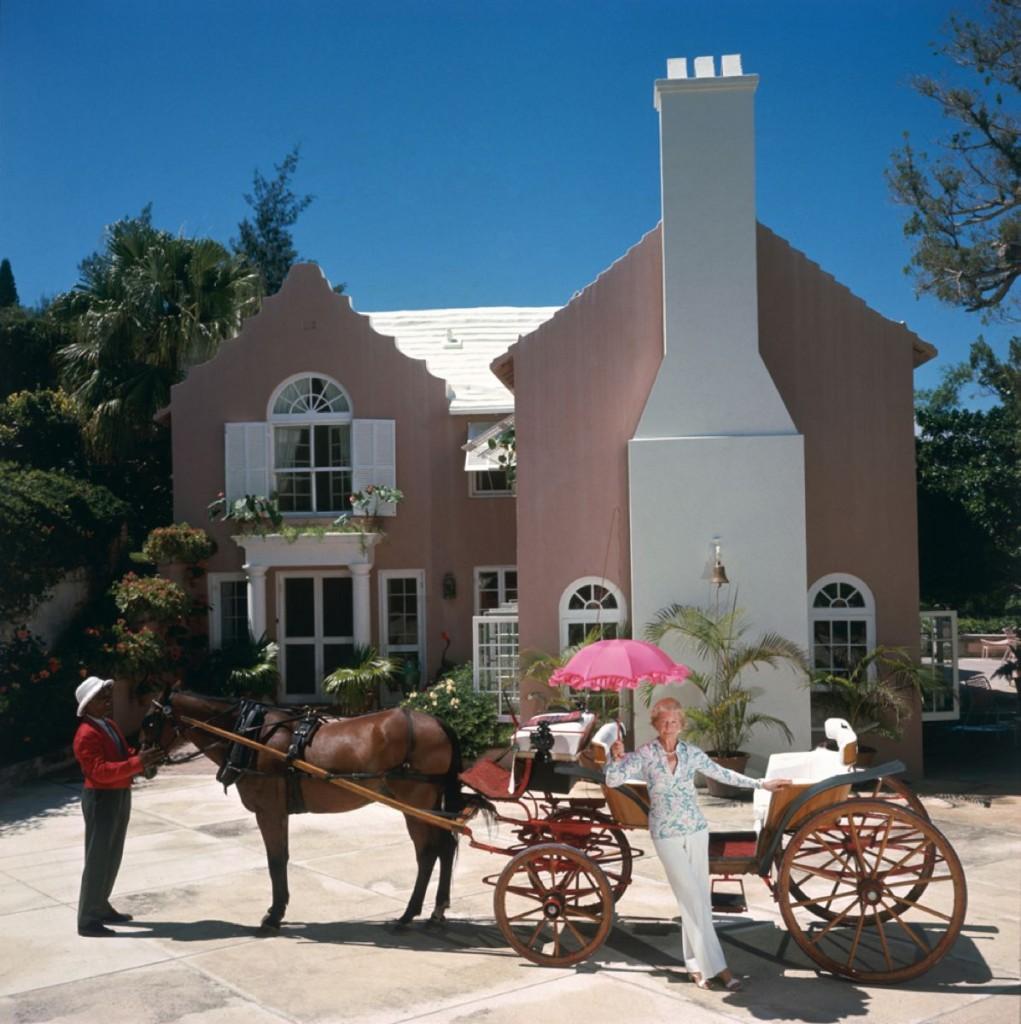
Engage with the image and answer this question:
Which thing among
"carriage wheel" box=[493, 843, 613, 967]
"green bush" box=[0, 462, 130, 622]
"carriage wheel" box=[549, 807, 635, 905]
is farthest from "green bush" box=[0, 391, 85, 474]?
"carriage wheel" box=[493, 843, 613, 967]

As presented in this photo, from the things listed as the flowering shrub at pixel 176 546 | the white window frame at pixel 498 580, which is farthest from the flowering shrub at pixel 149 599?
the white window frame at pixel 498 580

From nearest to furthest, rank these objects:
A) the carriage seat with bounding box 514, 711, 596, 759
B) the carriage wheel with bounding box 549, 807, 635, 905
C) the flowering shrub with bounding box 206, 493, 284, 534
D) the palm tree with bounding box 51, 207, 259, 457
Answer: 1. the carriage wheel with bounding box 549, 807, 635, 905
2. the carriage seat with bounding box 514, 711, 596, 759
3. the flowering shrub with bounding box 206, 493, 284, 534
4. the palm tree with bounding box 51, 207, 259, 457

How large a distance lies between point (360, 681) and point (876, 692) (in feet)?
25.1

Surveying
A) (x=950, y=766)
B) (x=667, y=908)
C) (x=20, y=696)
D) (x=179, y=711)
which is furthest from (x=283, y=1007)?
(x=950, y=766)

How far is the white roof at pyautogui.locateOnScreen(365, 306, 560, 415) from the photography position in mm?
20203

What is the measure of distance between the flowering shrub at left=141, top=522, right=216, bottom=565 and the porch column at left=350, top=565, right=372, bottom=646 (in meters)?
2.44

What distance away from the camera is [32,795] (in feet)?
47.4

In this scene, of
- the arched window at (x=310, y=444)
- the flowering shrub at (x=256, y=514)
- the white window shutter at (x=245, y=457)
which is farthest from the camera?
the arched window at (x=310, y=444)

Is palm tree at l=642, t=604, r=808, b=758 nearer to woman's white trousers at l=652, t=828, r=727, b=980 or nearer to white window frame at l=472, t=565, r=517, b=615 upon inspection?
white window frame at l=472, t=565, r=517, b=615

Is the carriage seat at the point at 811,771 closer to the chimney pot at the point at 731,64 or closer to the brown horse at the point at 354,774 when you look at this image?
the brown horse at the point at 354,774

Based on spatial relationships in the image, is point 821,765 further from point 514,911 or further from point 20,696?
point 20,696

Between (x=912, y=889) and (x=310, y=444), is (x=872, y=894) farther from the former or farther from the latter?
(x=310, y=444)

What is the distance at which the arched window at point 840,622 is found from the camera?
15117mm

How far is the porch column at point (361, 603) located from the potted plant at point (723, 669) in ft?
19.8
